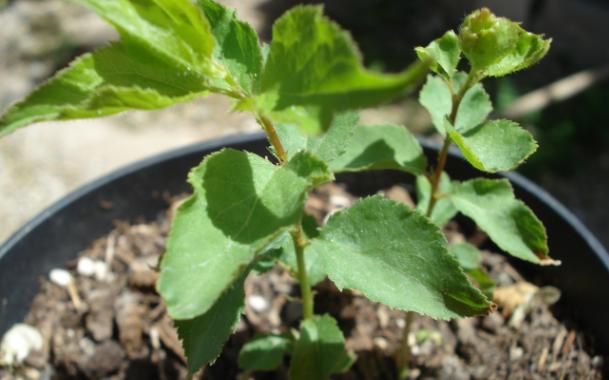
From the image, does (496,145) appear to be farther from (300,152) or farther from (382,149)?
(300,152)

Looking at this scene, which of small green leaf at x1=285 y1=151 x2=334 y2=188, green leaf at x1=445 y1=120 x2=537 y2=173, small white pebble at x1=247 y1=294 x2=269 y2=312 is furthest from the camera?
→ small white pebble at x1=247 y1=294 x2=269 y2=312

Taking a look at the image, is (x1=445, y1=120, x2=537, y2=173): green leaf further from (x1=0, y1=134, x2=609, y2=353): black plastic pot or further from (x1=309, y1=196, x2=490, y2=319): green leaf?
(x1=0, y1=134, x2=609, y2=353): black plastic pot

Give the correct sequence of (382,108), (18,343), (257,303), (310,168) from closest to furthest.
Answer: (310,168)
(18,343)
(257,303)
(382,108)

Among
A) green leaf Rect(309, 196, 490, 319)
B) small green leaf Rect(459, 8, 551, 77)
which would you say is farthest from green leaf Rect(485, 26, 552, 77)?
green leaf Rect(309, 196, 490, 319)

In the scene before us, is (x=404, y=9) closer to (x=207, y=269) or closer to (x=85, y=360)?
(x=85, y=360)

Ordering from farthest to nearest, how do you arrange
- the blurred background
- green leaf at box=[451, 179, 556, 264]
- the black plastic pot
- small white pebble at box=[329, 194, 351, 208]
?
the blurred background
small white pebble at box=[329, 194, 351, 208]
the black plastic pot
green leaf at box=[451, 179, 556, 264]

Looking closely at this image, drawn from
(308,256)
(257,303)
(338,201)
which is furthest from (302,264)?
(338,201)
